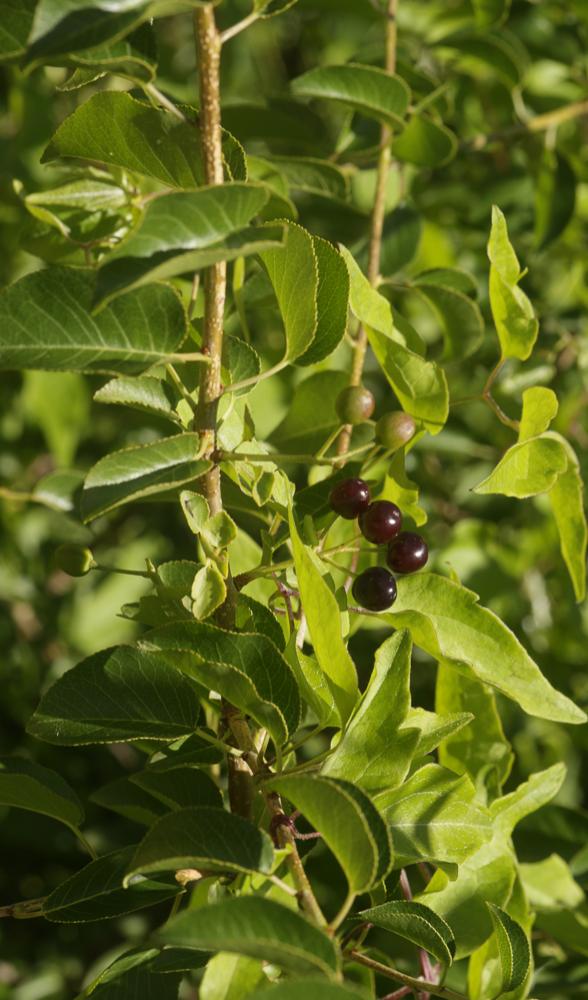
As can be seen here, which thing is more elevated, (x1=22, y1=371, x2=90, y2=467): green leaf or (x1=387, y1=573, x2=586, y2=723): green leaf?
(x1=387, y1=573, x2=586, y2=723): green leaf

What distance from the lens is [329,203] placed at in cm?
218

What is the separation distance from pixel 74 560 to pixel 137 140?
437 millimetres

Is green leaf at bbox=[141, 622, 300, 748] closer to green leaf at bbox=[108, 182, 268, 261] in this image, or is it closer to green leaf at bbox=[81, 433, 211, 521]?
green leaf at bbox=[81, 433, 211, 521]

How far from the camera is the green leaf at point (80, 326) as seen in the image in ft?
3.00

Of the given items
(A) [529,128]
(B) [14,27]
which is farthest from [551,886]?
(A) [529,128]

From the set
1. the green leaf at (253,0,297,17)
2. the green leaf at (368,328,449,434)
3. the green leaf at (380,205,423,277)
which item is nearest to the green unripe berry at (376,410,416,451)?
the green leaf at (368,328,449,434)

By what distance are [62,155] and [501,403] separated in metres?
1.09

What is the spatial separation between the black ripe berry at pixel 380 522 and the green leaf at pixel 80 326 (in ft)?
0.93

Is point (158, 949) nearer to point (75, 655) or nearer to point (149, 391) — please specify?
point (149, 391)

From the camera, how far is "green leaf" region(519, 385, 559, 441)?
43.2 inches

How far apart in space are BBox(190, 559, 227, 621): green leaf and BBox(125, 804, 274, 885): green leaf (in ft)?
0.57

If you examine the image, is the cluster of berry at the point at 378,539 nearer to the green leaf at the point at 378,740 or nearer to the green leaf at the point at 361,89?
the green leaf at the point at 378,740

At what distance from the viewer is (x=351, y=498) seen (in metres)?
1.13

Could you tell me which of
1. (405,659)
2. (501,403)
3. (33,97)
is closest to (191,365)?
(405,659)
